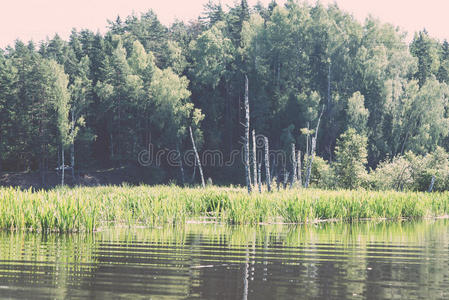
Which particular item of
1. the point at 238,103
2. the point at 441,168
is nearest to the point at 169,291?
the point at 441,168

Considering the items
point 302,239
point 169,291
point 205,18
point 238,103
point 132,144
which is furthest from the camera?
point 205,18

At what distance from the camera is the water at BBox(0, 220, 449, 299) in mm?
9188

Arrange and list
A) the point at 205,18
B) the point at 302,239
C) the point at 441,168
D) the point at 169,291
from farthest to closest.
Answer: the point at 205,18
the point at 441,168
the point at 302,239
the point at 169,291

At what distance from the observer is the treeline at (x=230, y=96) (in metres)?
67.4

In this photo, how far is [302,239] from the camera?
17328 millimetres

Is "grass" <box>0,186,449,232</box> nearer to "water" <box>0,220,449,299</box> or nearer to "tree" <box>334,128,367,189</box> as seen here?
"water" <box>0,220,449,299</box>

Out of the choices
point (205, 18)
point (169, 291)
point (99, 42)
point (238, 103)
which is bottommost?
point (169, 291)

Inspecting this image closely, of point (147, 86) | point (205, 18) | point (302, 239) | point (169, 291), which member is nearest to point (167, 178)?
point (147, 86)

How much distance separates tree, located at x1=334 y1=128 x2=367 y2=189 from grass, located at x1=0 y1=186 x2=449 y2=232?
13294mm

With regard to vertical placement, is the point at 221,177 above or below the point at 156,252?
above

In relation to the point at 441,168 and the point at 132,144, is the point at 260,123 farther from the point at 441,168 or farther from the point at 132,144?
the point at 441,168

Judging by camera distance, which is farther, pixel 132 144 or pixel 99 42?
pixel 99 42

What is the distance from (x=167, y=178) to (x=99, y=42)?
2109cm

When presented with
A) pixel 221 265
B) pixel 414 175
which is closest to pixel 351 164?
pixel 414 175
